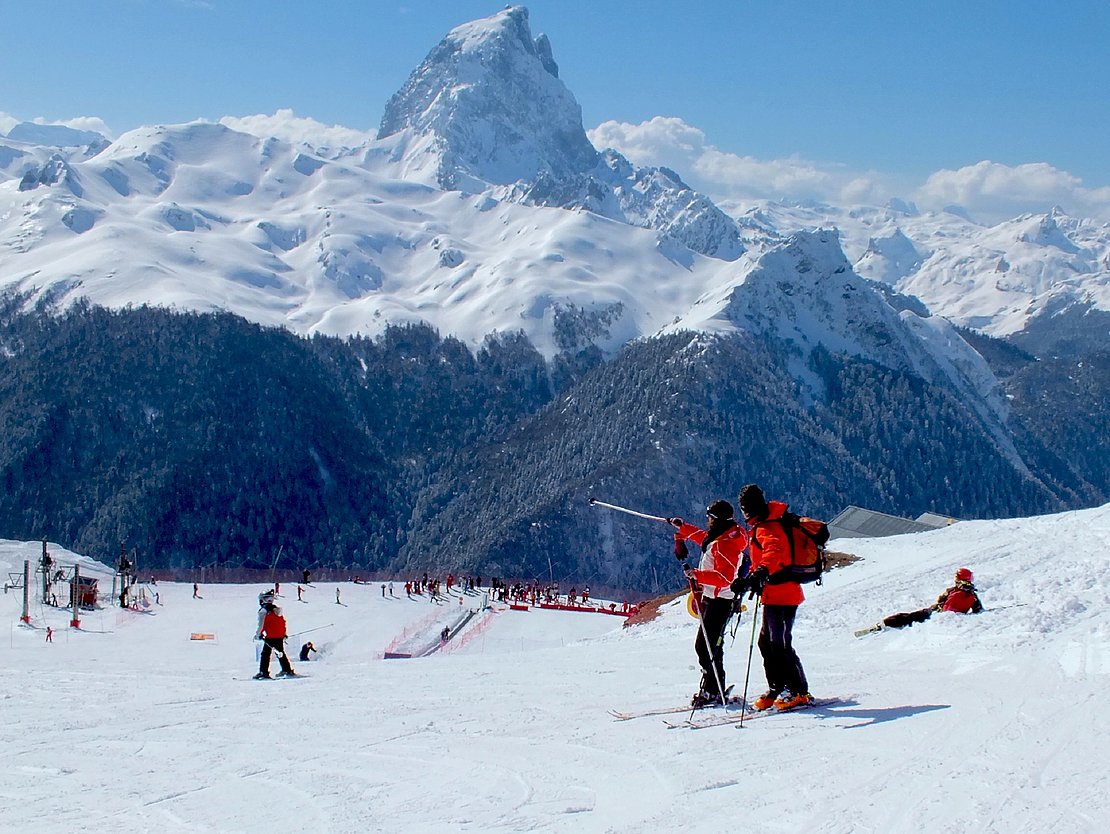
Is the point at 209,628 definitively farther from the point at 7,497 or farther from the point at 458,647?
the point at 7,497

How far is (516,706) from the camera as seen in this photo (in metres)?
12.4

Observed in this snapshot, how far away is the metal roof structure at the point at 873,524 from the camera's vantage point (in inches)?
2089

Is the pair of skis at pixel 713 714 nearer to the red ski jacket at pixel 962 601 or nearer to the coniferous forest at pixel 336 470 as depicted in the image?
the red ski jacket at pixel 962 601

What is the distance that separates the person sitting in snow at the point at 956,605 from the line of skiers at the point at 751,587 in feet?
20.4

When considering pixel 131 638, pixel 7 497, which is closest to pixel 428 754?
pixel 131 638

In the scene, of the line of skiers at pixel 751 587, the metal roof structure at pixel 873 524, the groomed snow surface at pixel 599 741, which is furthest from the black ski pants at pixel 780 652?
the metal roof structure at pixel 873 524

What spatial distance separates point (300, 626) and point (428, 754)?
113ft

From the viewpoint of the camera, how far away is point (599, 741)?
10.2 meters

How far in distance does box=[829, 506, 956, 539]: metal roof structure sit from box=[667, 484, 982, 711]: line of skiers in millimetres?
41402

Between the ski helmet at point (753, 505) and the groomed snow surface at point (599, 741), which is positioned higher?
the ski helmet at point (753, 505)

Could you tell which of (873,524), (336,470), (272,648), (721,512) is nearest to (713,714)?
(721,512)

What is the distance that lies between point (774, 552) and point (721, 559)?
3.24ft

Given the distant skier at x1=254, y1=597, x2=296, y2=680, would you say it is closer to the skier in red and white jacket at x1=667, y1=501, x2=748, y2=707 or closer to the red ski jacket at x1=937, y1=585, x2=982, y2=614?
the skier in red and white jacket at x1=667, y1=501, x2=748, y2=707

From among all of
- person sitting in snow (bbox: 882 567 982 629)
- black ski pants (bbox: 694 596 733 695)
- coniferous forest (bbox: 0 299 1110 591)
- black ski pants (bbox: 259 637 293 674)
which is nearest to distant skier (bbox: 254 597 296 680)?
black ski pants (bbox: 259 637 293 674)
